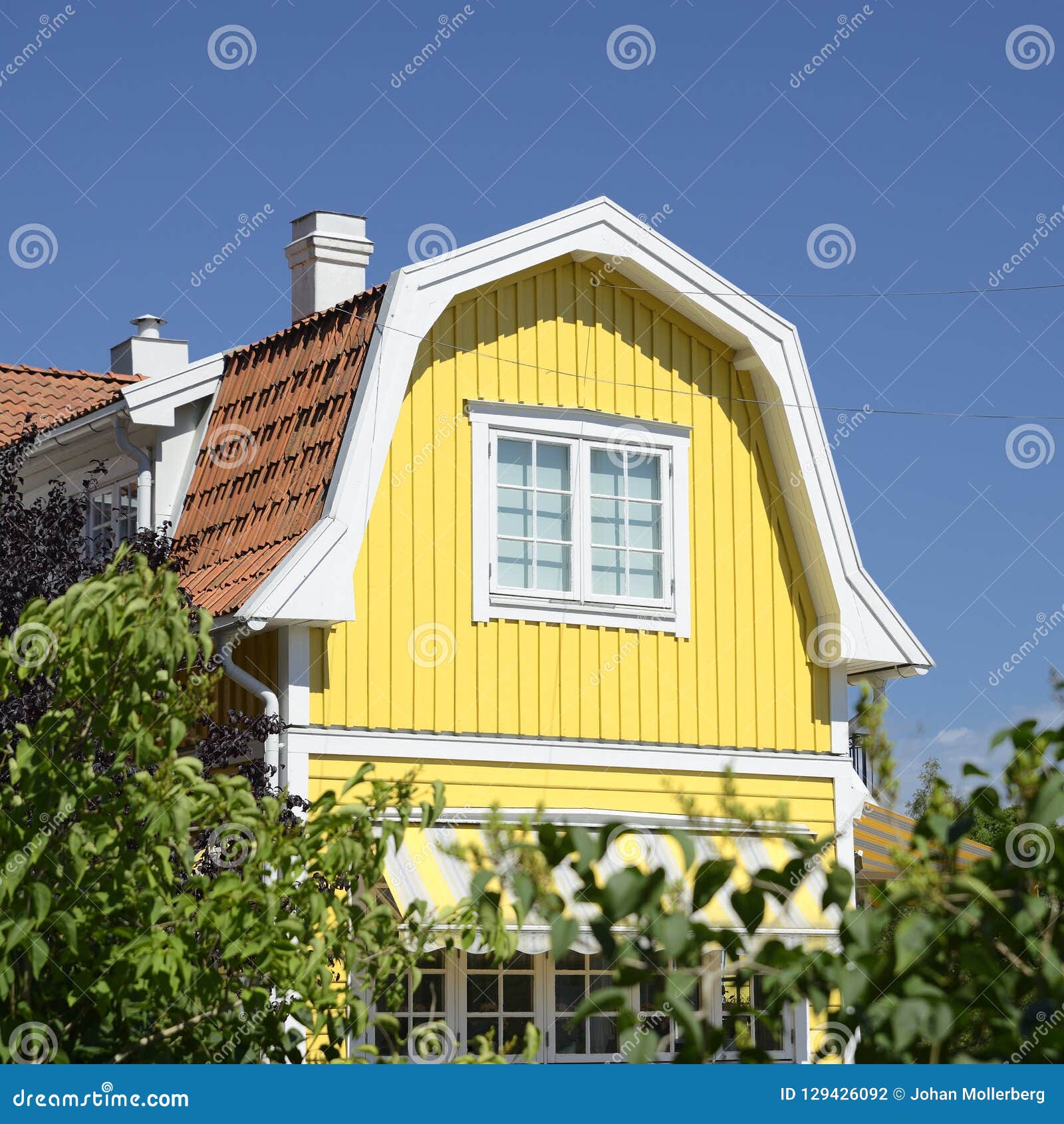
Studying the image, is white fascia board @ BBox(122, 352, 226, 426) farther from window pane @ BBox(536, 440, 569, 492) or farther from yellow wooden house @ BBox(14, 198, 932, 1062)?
window pane @ BBox(536, 440, 569, 492)

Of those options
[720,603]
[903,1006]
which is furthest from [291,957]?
[720,603]

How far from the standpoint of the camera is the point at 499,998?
14039mm

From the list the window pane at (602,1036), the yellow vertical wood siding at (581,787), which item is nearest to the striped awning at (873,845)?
the yellow vertical wood siding at (581,787)

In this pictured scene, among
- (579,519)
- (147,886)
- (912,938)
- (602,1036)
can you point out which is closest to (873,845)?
(602,1036)

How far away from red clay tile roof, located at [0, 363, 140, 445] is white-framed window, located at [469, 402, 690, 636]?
5.84m

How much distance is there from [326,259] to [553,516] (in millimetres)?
4240

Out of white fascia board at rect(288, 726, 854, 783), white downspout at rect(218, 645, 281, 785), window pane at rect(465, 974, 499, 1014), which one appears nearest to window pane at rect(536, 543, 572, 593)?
white fascia board at rect(288, 726, 854, 783)

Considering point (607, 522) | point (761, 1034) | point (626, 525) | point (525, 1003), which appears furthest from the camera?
point (761, 1034)

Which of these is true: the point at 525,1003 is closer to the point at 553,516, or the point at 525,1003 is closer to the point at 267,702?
the point at 267,702

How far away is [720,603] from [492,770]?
2.70m

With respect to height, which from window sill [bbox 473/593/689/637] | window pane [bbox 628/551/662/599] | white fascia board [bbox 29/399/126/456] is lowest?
window sill [bbox 473/593/689/637]

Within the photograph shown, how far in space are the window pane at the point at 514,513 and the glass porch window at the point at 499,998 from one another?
3475 mm

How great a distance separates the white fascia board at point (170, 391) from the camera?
47.4ft

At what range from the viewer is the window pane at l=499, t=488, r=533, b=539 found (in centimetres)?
1402
